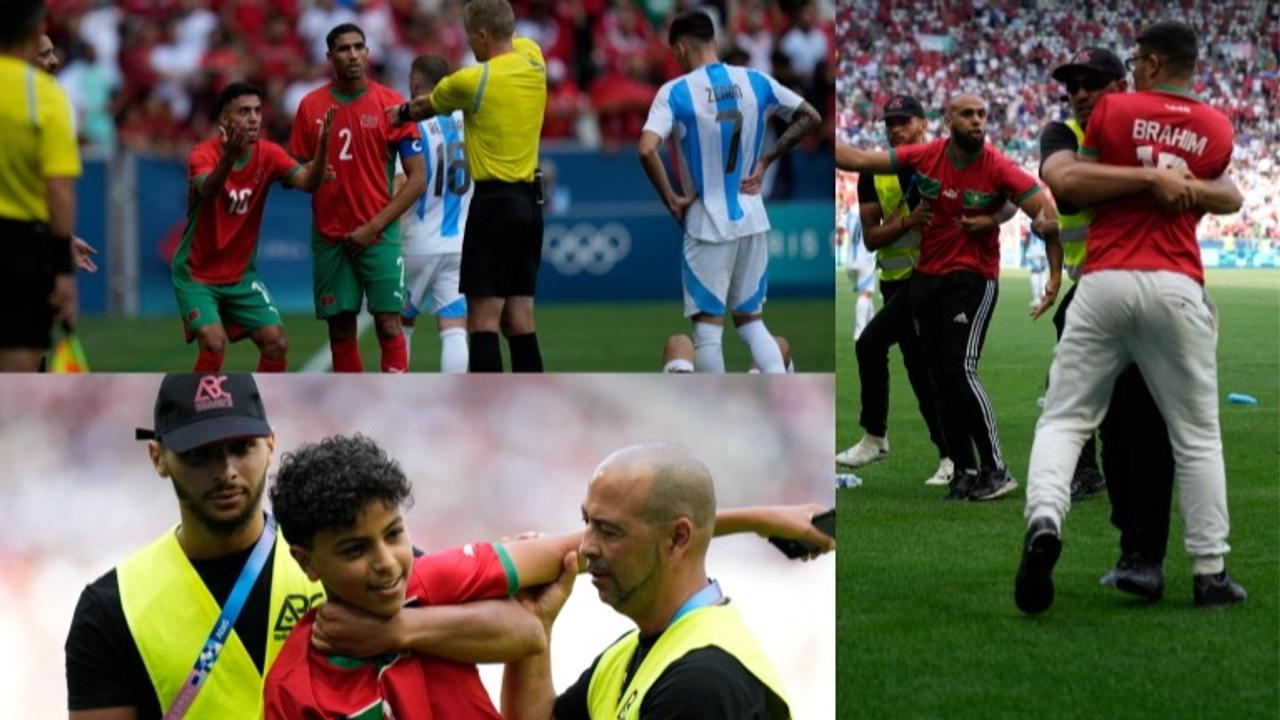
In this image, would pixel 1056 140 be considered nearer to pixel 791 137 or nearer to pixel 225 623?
pixel 791 137

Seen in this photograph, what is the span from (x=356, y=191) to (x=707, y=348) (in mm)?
1158

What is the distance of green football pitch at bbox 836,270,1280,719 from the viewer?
4477mm

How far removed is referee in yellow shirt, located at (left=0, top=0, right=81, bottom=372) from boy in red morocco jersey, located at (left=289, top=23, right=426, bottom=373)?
138 centimetres

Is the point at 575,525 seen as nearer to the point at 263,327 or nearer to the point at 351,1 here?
the point at 263,327

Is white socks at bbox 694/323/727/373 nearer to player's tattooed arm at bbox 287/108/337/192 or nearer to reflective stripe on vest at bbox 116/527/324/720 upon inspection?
player's tattooed arm at bbox 287/108/337/192

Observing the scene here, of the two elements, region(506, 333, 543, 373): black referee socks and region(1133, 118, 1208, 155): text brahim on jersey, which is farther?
region(506, 333, 543, 373): black referee socks

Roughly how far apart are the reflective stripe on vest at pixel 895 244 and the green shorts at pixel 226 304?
273 centimetres

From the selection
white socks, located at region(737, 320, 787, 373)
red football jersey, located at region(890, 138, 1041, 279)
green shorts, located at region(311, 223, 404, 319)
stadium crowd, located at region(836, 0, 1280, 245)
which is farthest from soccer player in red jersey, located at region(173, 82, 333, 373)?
stadium crowd, located at region(836, 0, 1280, 245)

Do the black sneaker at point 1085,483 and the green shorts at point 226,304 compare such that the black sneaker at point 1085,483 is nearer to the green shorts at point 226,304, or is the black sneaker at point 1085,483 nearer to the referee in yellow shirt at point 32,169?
the green shorts at point 226,304

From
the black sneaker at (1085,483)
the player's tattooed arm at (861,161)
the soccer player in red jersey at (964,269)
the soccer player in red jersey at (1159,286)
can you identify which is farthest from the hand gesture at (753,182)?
the black sneaker at (1085,483)

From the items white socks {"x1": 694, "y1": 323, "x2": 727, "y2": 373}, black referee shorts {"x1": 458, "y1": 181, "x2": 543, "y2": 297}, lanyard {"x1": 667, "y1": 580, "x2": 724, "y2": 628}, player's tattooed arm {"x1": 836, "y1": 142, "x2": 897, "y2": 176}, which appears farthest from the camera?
player's tattooed arm {"x1": 836, "y1": 142, "x2": 897, "y2": 176}

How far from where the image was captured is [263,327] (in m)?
5.89

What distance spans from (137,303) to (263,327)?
5451mm

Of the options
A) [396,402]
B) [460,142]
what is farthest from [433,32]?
[396,402]
